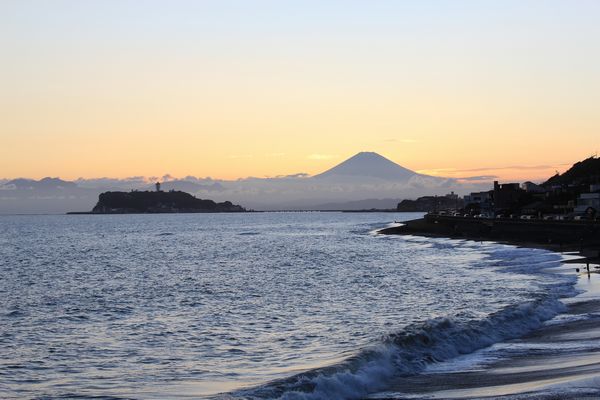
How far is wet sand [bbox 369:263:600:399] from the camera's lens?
14234 mm

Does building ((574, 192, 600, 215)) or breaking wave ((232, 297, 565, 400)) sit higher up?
building ((574, 192, 600, 215))

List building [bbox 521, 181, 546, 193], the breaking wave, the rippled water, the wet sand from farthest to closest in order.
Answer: building [bbox 521, 181, 546, 193], the rippled water, the breaking wave, the wet sand

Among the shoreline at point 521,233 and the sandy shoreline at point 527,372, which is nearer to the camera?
the sandy shoreline at point 527,372

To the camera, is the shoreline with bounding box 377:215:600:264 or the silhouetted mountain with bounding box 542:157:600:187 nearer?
the shoreline with bounding box 377:215:600:264

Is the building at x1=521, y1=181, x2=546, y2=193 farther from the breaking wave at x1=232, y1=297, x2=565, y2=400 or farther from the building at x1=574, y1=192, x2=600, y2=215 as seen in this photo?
the breaking wave at x1=232, y1=297, x2=565, y2=400

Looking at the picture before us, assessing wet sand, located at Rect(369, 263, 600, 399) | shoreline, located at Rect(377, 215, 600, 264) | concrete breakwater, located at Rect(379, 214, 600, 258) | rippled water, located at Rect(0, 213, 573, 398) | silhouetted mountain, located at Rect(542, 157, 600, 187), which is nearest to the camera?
wet sand, located at Rect(369, 263, 600, 399)

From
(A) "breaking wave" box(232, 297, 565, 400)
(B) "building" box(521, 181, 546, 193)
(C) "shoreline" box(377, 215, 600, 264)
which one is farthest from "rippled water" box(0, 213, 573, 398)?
(B) "building" box(521, 181, 546, 193)

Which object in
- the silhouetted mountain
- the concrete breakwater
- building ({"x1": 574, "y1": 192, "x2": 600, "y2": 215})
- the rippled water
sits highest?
the silhouetted mountain

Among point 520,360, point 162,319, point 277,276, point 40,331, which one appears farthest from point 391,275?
point 520,360

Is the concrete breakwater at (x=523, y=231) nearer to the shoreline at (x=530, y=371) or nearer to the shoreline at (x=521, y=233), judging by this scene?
the shoreline at (x=521, y=233)

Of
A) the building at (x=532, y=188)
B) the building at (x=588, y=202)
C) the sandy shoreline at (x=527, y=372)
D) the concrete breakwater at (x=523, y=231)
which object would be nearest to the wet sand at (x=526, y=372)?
the sandy shoreline at (x=527, y=372)

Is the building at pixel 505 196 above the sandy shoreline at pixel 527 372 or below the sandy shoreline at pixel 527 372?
above

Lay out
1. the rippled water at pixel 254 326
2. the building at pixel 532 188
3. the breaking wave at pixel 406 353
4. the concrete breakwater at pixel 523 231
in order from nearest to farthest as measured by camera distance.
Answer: the breaking wave at pixel 406 353 → the rippled water at pixel 254 326 → the concrete breakwater at pixel 523 231 → the building at pixel 532 188

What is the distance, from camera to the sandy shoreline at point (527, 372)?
1424 centimetres
